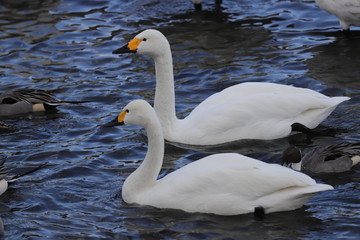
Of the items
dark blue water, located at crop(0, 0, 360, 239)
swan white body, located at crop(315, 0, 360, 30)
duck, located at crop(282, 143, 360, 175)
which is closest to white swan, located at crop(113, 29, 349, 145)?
dark blue water, located at crop(0, 0, 360, 239)

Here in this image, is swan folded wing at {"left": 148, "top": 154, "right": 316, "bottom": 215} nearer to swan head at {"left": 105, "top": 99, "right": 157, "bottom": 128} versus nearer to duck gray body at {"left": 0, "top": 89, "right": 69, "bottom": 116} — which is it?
swan head at {"left": 105, "top": 99, "right": 157, "bottom": 128}

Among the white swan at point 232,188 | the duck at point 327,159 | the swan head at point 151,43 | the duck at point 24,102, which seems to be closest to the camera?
the white swan at point 232,188

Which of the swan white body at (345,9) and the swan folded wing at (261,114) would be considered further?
the swan white body at (345,9)

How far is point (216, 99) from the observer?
10359 mm

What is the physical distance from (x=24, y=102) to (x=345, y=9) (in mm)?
4912

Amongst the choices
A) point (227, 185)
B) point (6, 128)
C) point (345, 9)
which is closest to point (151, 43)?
point (6, 128)

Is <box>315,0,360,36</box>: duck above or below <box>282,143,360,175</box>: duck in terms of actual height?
above

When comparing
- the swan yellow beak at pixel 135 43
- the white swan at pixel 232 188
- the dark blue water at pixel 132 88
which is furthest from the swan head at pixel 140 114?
the swan yellow beak at pixel 135 43

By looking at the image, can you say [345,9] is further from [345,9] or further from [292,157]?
[292,157]

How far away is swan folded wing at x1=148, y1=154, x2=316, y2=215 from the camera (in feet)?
26.9

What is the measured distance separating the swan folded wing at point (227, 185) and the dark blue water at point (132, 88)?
0.38 ft

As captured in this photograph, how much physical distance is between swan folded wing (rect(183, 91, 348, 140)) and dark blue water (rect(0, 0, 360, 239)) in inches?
6.5

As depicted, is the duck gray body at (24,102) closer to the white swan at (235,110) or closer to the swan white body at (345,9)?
the white swan at (235,110)

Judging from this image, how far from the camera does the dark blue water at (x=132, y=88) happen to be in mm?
8266
